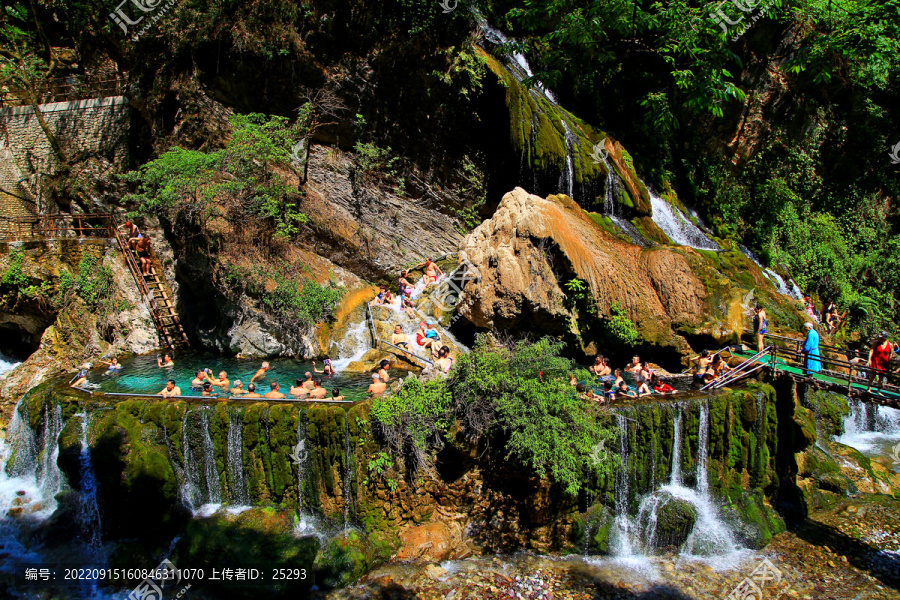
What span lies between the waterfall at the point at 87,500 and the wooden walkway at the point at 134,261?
5810 millimetres

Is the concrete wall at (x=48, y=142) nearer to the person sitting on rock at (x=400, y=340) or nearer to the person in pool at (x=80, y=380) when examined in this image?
the person in pool at (x=80, y=380)

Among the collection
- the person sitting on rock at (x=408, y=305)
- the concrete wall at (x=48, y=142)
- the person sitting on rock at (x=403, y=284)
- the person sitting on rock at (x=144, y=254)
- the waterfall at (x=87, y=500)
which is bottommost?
the waterfall at (x=87, y=500)

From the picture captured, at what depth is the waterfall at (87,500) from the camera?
885cm

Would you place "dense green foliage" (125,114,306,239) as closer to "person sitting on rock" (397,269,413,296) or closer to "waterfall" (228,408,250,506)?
"person sitting on rock" (397,269,413,296)

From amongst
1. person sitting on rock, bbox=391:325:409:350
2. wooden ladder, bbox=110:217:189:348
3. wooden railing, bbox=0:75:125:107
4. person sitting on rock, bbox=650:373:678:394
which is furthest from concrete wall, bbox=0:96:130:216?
person sitting on rock, bbox=650:373:678:394

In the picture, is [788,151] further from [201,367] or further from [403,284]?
[201,367]

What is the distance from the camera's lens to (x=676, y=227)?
1697 centimetres

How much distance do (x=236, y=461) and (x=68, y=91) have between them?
16.7 m

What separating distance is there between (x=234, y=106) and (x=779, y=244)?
20.5 meters

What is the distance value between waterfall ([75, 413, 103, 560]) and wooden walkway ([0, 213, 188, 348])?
5.81 m

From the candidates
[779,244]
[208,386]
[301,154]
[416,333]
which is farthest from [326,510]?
[779,244]

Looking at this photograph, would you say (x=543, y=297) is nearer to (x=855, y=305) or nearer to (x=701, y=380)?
(x=701, y=380)

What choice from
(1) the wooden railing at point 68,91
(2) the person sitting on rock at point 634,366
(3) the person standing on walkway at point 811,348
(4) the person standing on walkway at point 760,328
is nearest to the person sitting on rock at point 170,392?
(2) the person sitting on rock at point 634,366

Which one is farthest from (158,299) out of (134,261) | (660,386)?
(660,386)
